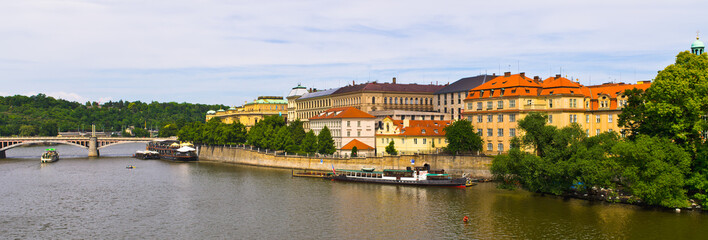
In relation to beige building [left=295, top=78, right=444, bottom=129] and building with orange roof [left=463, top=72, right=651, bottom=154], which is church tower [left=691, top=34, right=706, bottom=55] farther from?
beige building [left=295, top=78, right=444, bottom=129]

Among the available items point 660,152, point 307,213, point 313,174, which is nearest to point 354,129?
point 313,174

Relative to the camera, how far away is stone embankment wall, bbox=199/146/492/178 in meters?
103

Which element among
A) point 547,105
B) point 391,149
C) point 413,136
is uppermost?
point 547,105

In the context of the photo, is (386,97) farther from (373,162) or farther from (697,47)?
(697,47)

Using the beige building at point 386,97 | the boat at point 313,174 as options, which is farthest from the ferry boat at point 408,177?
the beige building at point 386,97

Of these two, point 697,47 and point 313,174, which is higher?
point 697,47

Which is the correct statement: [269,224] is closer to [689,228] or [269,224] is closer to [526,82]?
[689,228]

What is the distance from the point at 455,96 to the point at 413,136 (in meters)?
24.8

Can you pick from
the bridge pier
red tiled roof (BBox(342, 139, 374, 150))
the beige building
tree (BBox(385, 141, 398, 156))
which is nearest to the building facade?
the beige building

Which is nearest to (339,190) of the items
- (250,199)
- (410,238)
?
(250,199)

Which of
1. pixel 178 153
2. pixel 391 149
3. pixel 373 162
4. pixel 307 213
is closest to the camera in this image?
pixel 307 213

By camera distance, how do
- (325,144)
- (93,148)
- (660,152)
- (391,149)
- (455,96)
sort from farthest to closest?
(93,148) < (455,96) < (325,144) < (391,149) < (660,152)

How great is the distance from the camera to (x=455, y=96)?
14162cm

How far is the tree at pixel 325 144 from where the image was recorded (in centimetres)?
12694
